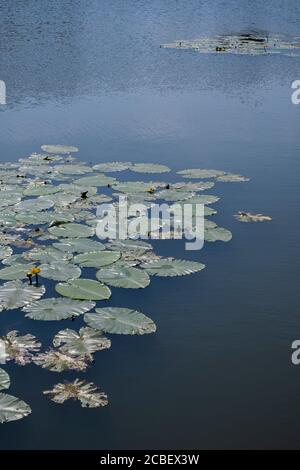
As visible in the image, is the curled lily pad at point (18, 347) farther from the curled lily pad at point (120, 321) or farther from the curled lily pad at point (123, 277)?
the curled lily pad at point (123, 277)

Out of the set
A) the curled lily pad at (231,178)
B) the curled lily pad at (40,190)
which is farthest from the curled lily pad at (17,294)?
the curled lily pad at (231,178)

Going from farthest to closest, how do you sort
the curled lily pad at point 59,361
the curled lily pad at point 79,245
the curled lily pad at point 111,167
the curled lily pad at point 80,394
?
the curled lily pad at point 111,167, the curled lily pad at point 79,245, the curled lily pad at point 59,361, the curled lily pad at point 80,394

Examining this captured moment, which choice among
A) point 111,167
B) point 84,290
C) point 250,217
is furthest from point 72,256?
point 111,167

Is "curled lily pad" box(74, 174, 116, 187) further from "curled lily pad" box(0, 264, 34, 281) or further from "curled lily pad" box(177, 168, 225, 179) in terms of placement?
"curled lily pad" box(0, 264, 34, 281)

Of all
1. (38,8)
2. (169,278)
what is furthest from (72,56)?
(169,278)

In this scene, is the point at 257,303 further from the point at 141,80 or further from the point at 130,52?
the point at 130,52

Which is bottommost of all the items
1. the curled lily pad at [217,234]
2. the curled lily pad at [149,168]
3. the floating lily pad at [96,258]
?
the floating lily pad at [96,258]

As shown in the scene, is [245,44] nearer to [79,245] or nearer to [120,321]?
[79,245]
